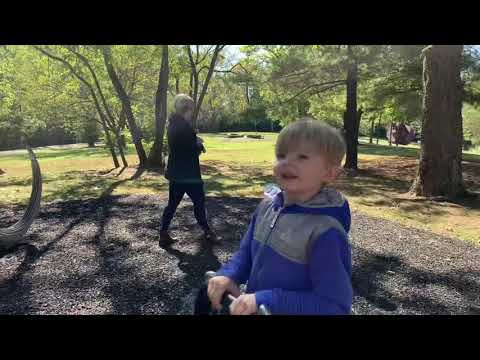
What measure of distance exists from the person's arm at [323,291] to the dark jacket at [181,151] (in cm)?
399

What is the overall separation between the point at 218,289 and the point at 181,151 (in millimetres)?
3876

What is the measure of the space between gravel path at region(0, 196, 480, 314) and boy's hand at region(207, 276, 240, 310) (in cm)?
249

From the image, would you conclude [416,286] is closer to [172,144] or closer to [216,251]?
[216,251]

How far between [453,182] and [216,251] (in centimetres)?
580

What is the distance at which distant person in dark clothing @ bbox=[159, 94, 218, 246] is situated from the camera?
190 inches

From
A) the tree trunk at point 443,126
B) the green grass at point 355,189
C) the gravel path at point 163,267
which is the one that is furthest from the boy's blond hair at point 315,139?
the tree trunk at point 443,126

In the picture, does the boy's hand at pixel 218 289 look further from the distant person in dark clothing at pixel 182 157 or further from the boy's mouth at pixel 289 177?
the distant person in dark clothing at pixel 182 157

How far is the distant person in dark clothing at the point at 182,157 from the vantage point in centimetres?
484

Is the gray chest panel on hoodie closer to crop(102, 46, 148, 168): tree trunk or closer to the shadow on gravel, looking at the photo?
the shadow on gravel

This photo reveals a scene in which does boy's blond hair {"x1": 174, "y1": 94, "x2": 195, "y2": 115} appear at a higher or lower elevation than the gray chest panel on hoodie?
higher

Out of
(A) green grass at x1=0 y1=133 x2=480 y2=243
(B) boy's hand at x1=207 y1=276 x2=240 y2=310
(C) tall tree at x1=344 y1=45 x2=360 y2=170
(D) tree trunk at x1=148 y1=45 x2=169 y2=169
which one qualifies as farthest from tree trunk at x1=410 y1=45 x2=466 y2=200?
(D) tree trunk at x1=148 y1=45 x2=169 y2=169

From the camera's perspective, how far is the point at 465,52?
1167cm
